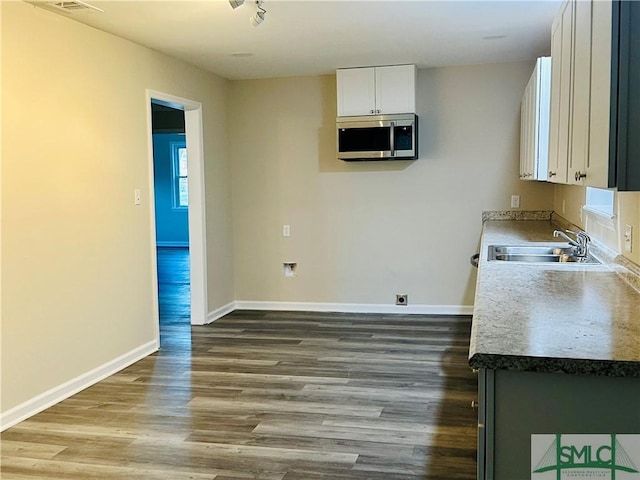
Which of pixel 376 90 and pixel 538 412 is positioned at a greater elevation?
pixel 376 90

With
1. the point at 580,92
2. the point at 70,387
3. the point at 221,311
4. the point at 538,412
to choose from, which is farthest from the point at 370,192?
the point at 538,412

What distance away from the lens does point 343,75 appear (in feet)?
18.7

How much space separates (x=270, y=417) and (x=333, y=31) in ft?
8.81

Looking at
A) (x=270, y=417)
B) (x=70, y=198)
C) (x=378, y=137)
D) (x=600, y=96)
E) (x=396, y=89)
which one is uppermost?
(x=396, y=89)

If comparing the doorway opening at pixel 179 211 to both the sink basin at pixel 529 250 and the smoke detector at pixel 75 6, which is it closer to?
the smoke detector at pixel 75 6

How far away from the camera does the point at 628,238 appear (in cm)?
276

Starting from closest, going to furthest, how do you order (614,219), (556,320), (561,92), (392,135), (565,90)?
1. (556,320)
2. (565,90)
3. (561,92)
4. (614,219)
5. (392,135)

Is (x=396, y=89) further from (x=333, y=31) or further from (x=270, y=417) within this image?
(x=270, y=417)

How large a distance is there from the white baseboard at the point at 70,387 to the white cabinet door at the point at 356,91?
2755 millimetres

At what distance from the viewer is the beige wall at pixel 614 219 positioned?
2.64 m

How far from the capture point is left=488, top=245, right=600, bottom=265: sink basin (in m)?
3.74

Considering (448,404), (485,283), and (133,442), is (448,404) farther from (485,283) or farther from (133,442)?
(133,442)

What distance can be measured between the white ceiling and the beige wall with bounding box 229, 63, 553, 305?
1.57ft

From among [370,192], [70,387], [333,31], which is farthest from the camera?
[370,192]
